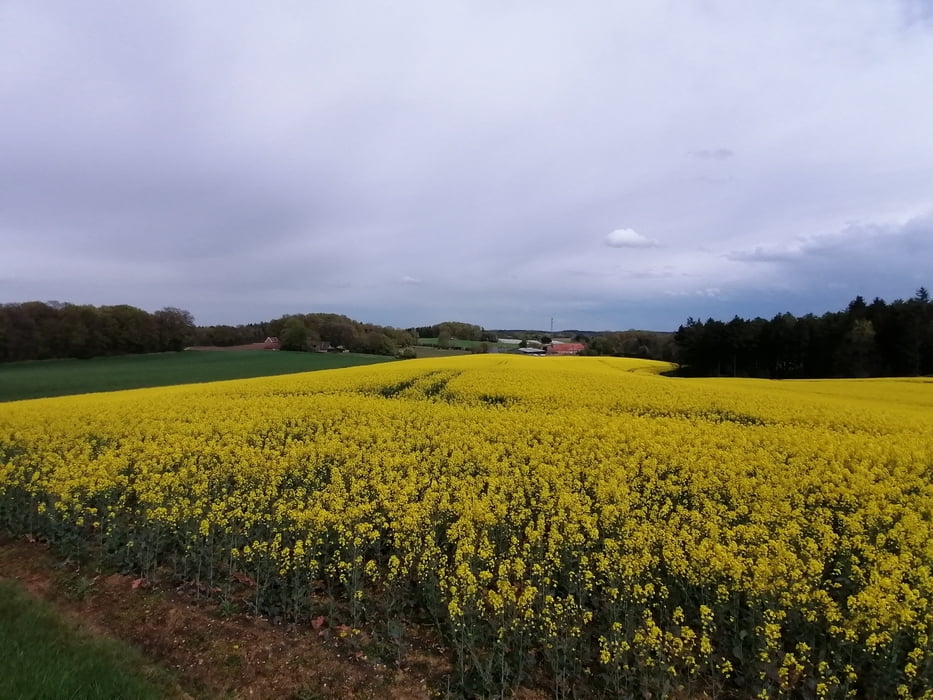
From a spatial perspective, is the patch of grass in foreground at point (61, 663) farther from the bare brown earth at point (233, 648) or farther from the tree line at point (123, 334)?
the tree line at point (123, 334)

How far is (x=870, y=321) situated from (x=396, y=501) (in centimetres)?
4947

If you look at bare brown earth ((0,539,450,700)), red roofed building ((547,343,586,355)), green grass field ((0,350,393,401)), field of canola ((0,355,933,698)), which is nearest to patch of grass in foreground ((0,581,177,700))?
bare brown earth ((0,539,450,700))

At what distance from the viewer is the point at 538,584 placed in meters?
5.73

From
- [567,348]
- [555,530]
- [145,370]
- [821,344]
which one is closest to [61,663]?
[555,530]

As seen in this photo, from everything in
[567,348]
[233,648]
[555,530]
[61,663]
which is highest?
[567,348]

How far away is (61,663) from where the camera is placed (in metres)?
4.57

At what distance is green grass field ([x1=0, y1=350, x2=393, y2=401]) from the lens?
3350cm

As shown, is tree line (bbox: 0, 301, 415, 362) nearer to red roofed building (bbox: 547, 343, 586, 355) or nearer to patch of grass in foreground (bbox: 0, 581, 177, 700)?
red roofed building (bbox: 547, 343, 586, 355)

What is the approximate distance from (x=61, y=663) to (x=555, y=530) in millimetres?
5020

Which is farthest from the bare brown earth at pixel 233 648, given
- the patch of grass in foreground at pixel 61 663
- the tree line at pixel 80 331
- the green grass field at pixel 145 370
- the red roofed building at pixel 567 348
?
the red roofed building at pixel 567 348

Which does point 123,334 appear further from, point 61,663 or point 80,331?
point 61,663

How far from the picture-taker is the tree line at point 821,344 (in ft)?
133

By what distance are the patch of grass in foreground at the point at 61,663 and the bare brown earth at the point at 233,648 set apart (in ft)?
0.76

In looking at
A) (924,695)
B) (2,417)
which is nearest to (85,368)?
(2,417)
